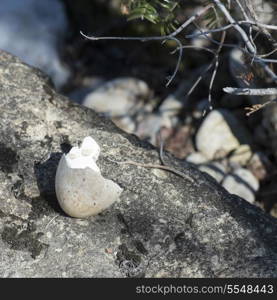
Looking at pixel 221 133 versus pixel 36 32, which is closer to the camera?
pixel 221 133

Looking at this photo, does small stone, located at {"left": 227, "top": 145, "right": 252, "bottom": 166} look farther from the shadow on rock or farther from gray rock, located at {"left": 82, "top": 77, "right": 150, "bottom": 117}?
the shadow on rock

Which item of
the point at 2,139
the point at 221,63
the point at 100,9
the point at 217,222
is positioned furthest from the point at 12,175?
the point at 100,9

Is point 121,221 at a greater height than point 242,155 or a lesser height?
greater

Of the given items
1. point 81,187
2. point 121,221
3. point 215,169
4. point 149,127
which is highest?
point 81,187

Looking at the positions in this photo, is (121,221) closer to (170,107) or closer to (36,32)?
(170,107)

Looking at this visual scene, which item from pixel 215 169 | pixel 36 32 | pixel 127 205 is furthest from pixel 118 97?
pixel 127 205

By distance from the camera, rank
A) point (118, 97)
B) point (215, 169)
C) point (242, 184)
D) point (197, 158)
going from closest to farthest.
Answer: point (242, 184), point (215, 169), point (197, 158), point (118, 97)

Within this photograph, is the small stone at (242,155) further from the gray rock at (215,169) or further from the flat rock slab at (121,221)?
the flat rock slab at (121,221)
